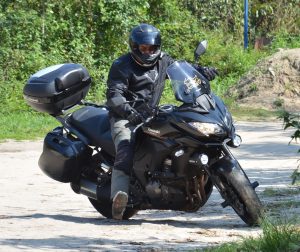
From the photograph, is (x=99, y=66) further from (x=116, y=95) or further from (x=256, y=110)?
(x=116, y=95)

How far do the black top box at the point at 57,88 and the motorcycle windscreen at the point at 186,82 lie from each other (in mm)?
1236

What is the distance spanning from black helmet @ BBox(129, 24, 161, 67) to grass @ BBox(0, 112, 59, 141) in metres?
8.74

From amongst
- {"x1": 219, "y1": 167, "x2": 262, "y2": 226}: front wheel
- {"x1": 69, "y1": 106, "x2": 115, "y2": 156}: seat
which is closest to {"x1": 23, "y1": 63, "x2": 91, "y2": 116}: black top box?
{"x1": 69, "y1": 106, "x2": 115, "y2": 156}: seat

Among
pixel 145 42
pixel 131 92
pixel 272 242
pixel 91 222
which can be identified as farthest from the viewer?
pixel 91 222

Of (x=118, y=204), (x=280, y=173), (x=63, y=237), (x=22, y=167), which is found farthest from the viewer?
(x=22, y=167)

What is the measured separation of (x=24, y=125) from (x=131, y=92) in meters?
9.84

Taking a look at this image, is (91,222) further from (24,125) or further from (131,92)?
(24,125)

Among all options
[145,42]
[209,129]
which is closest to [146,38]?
[145,42]

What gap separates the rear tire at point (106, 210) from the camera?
33.7 feet

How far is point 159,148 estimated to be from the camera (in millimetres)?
9734

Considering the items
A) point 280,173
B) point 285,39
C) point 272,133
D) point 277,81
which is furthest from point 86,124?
point 285,39

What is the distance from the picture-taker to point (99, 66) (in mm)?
25172

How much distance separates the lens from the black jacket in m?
9.93

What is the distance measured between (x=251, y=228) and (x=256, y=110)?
48.0 ft
